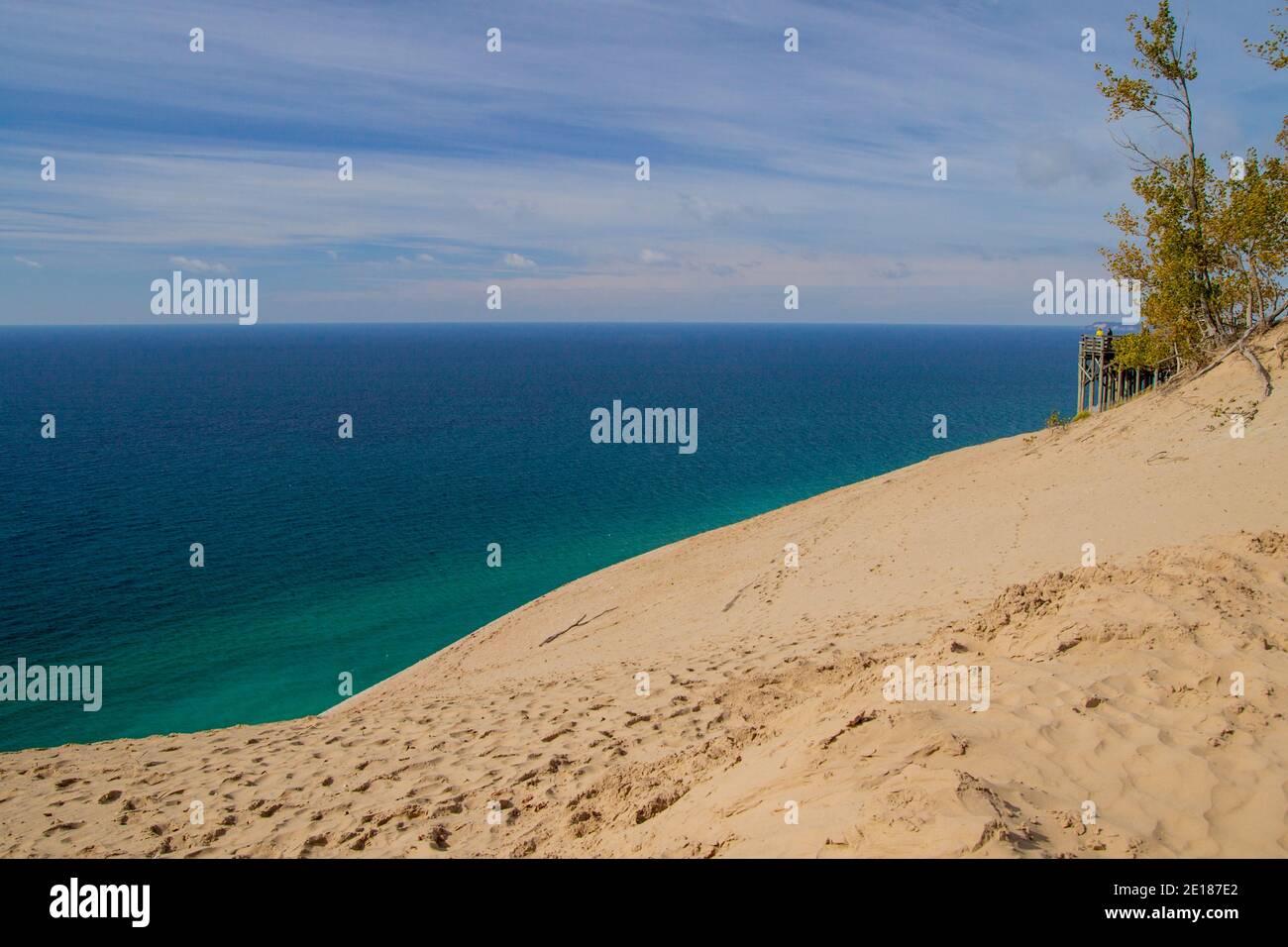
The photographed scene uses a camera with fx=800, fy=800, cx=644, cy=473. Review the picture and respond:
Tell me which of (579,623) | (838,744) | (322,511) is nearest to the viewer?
(838,744)

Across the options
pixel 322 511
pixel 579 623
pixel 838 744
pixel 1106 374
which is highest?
pixel 1106 374

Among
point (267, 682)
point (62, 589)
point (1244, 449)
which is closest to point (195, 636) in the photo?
point (267, 682)

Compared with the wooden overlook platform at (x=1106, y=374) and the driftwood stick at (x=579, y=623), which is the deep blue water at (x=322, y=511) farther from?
the wooden overlook platform at (x=1106, y=374)

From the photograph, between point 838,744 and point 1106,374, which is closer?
point 838,744

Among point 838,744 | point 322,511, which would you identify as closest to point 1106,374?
point 838,744

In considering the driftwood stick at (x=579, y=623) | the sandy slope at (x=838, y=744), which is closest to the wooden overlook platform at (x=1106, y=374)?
the sandy slope at (x=838, y=744)

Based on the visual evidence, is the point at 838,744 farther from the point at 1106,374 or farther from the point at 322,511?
the point at 322,511

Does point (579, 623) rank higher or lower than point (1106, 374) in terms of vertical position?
lower
